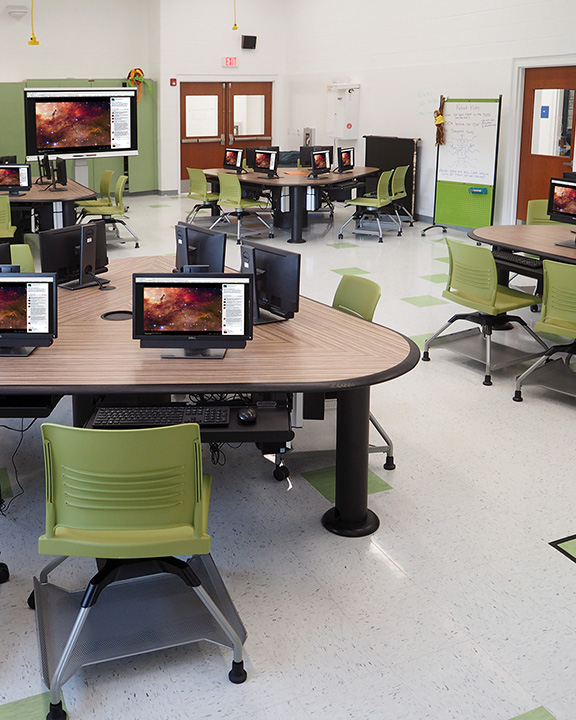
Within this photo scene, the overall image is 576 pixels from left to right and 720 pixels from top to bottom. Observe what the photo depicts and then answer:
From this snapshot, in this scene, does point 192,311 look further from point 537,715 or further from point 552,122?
point 552,122

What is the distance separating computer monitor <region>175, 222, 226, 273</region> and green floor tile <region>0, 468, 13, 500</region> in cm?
144

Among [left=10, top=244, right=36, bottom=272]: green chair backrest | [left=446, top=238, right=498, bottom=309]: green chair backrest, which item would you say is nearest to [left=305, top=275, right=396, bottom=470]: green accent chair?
[left=446, top=238, right=498, bottom=309]: green chair backrest

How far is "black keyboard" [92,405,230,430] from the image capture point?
316 cm

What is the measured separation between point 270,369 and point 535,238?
3.54 meters

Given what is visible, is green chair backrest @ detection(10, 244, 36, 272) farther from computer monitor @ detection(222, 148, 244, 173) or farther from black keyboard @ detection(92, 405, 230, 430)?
computer monitor @ detection(222, 148, 244, 173)

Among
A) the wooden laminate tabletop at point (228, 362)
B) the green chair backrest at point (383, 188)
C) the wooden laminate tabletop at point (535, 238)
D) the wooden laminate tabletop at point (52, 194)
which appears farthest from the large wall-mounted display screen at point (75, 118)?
the wooden laminate tabletop at point (228, 362)

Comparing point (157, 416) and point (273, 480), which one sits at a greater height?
point (157, 416)

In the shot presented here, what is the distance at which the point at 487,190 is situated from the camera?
33.0 feet

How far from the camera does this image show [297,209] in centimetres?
1002

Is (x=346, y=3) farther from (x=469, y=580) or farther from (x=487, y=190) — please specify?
(x=469, y=580)

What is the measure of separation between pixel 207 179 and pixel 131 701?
31.1 ft

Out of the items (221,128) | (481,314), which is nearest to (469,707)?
(481,314)

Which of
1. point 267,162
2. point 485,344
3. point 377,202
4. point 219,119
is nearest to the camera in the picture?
point 485,344

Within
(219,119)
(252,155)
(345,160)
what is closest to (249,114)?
(219,119)
